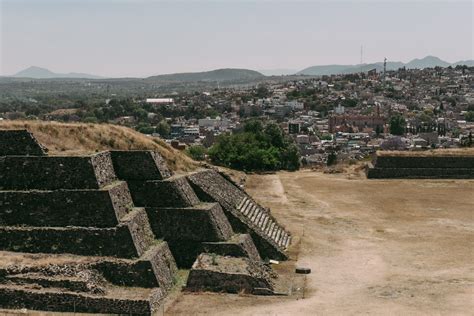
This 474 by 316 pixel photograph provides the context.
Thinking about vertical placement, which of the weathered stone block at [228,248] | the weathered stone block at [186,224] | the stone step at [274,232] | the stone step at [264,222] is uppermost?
the weathered stone block at [186,224]

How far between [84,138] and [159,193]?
4645 millimetres

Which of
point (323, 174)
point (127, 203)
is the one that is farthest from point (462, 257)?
point (323, 174)

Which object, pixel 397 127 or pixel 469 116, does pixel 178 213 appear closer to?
pixel 397 127

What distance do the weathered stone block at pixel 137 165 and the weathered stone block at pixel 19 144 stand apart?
2.77 metres

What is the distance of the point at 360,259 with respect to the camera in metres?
24.3

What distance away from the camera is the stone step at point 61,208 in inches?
824

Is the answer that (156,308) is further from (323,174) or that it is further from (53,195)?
(323,174)

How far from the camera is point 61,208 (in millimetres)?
21125

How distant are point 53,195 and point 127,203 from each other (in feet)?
8.86

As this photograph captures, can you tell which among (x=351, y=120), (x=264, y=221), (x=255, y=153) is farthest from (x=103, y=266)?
(x=351, y=120)

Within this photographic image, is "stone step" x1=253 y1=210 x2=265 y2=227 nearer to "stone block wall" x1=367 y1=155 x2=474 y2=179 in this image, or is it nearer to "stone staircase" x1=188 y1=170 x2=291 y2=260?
"stone staircase" x1=188 y1=170 x2=291 y2=260

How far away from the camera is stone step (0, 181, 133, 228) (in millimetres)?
20938

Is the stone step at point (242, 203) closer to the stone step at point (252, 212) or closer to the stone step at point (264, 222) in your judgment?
the stone step at point (252, 212)

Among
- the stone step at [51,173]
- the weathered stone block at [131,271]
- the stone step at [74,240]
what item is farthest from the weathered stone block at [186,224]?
the weathered stone block at [131,271]
